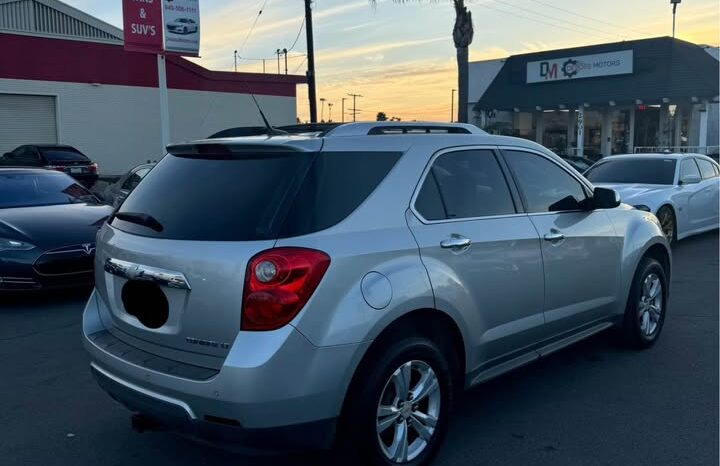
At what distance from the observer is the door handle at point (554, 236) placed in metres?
4.40

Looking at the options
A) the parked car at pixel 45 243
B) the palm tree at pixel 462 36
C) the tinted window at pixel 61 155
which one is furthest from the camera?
the tinted window at pixel 61 155

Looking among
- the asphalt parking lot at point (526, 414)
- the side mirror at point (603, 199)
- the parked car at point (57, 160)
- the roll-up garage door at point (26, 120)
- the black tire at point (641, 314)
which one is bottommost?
the asphalt parking lot at point (526, 414)

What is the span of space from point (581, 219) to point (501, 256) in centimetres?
113

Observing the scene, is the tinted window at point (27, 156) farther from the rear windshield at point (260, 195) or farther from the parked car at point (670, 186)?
the rear windshield at point (260, 195)

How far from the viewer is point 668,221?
10641 millimetres

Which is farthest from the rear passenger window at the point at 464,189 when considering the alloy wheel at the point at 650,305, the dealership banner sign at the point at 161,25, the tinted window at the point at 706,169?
the dealership banner sign at the point at 161,25

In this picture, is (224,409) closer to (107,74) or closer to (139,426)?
(139,426)

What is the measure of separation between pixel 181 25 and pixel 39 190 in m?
14.1

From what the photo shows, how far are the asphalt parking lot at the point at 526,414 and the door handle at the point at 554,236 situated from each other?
3.57 ft

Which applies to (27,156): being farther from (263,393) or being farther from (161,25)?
(263,393)

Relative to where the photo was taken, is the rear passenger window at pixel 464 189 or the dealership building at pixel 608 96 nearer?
the rear passenger window at pixel 464 189

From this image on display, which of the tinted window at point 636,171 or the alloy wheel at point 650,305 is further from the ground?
the tinted window at point 636,171

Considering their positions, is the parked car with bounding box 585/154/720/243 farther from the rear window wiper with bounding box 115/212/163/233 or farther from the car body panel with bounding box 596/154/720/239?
the rear window wiper with bounding box 115/212/163/233

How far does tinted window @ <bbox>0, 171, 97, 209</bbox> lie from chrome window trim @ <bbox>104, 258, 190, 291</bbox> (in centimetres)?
549
